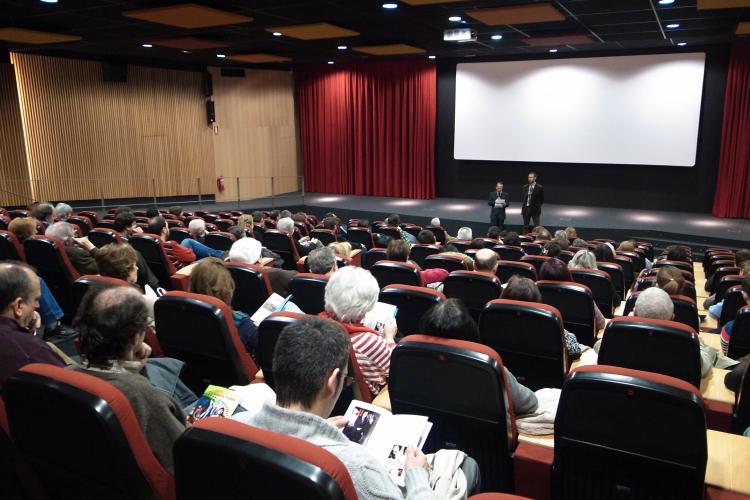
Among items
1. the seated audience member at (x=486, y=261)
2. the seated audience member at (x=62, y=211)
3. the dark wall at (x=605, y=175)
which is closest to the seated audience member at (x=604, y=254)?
the seated audience member at (x=486, y=261)

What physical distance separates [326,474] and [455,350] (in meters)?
1.11

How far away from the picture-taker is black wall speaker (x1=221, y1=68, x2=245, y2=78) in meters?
15.7

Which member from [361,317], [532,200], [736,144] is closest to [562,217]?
[532,200]

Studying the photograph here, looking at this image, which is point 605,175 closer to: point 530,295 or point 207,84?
point 207,84

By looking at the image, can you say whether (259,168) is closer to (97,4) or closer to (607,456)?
(97,4)

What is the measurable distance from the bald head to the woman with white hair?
5.20 ft

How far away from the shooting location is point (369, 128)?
1686 cm

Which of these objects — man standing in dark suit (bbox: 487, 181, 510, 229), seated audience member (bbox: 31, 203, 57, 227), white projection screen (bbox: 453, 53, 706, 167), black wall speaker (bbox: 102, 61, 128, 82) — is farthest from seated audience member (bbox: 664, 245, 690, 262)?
black wall speaker (bbox: 102, 61, 128, 82)

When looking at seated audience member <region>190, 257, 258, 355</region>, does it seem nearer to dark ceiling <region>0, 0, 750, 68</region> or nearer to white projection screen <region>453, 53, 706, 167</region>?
dark ceiling <region>0, 0, 750, 68</region>

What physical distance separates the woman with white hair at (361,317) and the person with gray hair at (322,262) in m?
1.39

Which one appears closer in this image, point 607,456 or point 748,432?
point 607,456

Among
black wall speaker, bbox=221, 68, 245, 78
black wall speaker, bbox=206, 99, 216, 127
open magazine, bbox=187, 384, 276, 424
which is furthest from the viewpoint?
black wall speaker, bbox=221, 68, 245, 78

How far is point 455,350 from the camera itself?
87.0 inches

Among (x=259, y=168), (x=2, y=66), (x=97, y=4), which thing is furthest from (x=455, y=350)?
(x=259, y=168)
